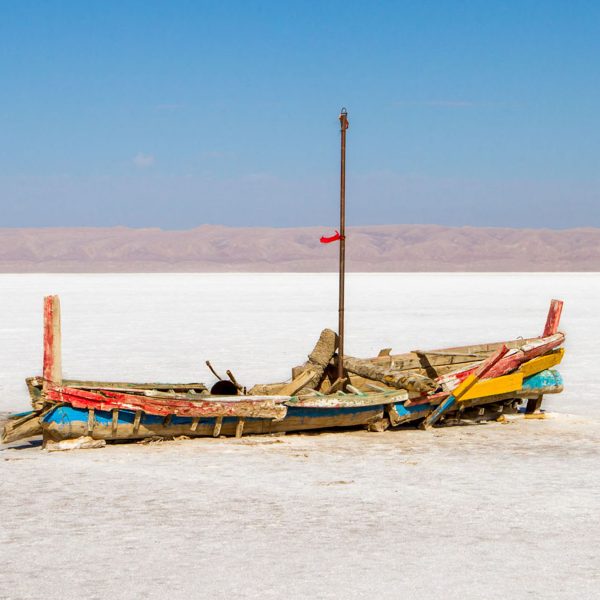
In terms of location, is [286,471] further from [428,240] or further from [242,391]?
[428,240]

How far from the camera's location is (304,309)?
108ft

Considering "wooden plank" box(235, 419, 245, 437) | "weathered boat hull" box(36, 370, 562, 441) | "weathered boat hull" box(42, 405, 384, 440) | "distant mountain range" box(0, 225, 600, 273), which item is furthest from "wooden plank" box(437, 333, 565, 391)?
"distant mountain range" box(0, 225, 600, 273)

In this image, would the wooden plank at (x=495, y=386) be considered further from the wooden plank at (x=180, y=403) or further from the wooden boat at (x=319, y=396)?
the wooden plank at (x=180, y=403)

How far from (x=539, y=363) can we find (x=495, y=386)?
3.13ft

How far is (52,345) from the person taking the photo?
9.90 m

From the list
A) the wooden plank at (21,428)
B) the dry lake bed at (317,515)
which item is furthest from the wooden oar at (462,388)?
the wooden plank at (21,428)

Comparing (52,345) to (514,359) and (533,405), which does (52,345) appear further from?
(533,405)

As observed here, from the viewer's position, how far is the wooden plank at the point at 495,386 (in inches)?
453

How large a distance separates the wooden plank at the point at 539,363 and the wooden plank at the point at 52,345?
5346 mm

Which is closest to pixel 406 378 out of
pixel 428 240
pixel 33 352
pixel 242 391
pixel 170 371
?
pixel 242 391

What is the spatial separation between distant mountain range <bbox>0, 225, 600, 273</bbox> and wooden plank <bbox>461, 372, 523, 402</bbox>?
129m

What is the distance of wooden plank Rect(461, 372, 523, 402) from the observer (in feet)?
37.8

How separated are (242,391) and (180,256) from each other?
A: 156 meters

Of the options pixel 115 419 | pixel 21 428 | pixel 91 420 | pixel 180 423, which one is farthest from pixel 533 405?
pixel 21 428
